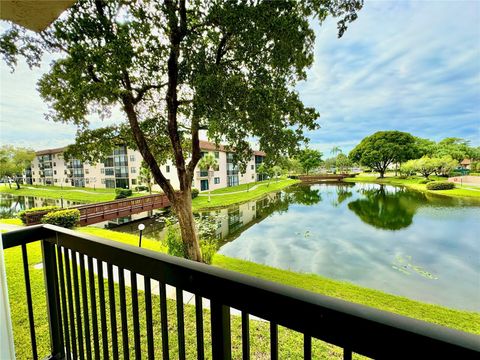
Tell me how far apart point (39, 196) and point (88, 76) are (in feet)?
8.34

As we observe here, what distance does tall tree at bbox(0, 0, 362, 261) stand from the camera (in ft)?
9.91

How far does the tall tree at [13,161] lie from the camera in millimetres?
2318

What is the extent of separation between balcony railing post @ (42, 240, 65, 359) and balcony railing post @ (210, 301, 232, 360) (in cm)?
116

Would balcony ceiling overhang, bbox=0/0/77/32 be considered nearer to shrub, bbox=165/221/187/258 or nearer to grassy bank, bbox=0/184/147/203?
grassy bank, bbox=0/184/147/203

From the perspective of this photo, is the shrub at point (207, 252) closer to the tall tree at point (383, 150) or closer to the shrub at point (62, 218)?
the shrub at point (62, 218)

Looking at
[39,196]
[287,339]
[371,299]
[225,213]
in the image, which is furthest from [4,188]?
[225,213]

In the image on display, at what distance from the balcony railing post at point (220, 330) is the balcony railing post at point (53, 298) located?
3.82 ft

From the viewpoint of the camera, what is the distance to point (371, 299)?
11.8ft

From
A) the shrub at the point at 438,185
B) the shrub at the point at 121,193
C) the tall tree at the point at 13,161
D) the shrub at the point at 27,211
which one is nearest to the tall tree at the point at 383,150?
the shrub at the point at 438,185

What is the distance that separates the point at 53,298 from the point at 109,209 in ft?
18.6

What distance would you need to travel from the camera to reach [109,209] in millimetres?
6406

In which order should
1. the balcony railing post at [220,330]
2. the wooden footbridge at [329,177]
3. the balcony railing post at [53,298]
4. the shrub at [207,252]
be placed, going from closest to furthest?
the balcony railing post at [220,330] < the balcony railing post at [53,298] < the shrub at [207,252] < the wooden footbridge at [329,177]

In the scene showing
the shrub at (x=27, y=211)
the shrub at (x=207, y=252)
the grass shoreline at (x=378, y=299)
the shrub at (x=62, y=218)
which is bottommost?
the grass shoreline at (x=378, y=299)

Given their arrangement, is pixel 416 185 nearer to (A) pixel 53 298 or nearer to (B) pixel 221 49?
(B) pixel 221 49
